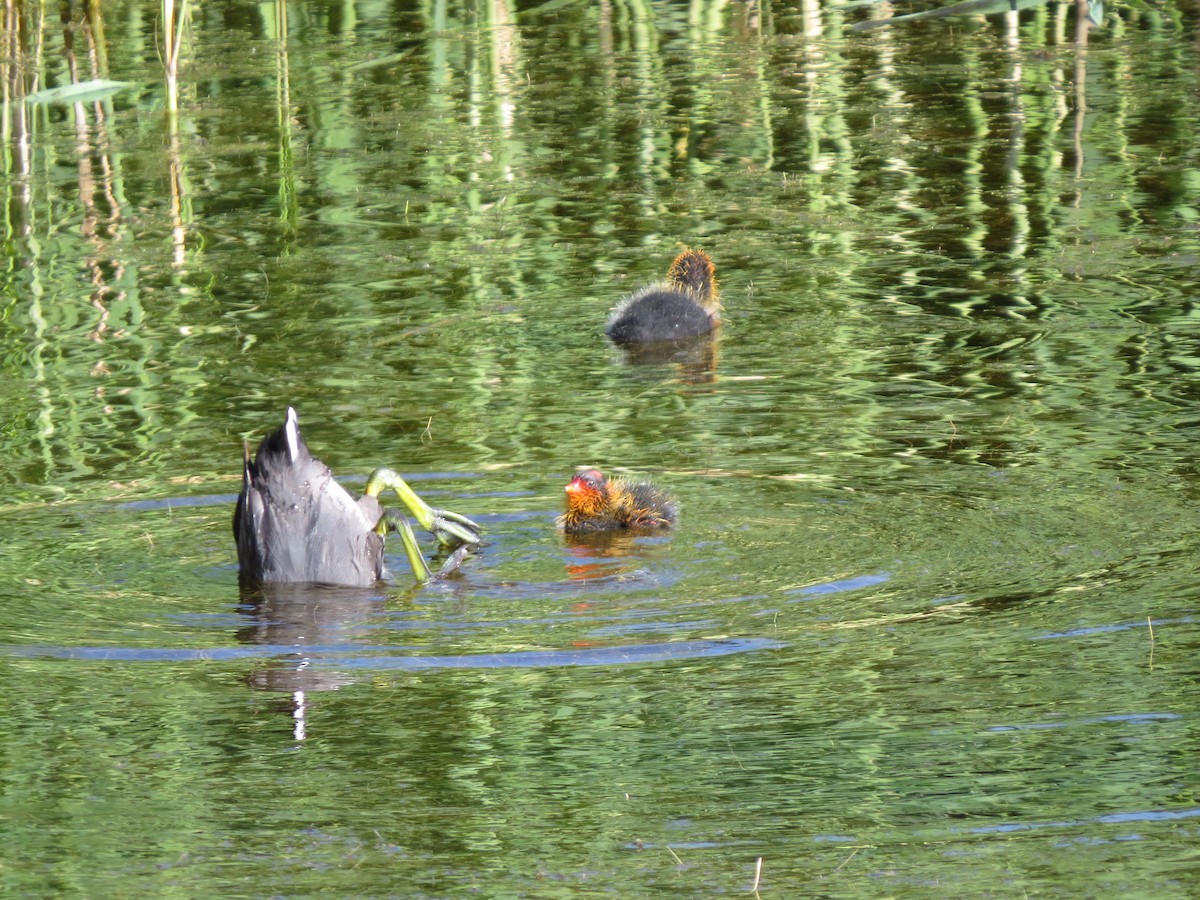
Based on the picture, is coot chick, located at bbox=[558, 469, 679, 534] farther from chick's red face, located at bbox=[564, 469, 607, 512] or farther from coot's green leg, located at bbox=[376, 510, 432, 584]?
coot's green leg, located at bbox=[376, 510, 432, 584]

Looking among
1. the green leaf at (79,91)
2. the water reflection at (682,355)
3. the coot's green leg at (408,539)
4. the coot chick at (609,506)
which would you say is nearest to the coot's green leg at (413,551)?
the coot's green leg at (408,539)

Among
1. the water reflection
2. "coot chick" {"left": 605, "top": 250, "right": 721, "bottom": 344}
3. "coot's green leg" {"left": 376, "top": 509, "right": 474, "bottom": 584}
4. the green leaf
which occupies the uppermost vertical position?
the green leaf

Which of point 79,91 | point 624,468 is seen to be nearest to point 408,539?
point 624,468

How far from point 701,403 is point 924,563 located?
202 centimetres

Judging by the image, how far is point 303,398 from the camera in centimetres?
768

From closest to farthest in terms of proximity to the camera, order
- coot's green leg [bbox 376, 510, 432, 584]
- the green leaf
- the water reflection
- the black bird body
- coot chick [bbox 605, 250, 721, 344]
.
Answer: the black bird body
coot's green leg [bbox 376, 510, 432, 584]
the green leaf
the water reflection
coot chick [bbox 605, 250, 721, 344]

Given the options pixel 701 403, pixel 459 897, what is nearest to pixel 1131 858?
pixel 459 897

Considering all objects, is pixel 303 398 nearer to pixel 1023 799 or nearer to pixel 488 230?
pixel 488 230

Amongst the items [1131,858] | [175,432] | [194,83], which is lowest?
[1131,858]

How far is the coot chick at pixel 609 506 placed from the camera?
20.3ft

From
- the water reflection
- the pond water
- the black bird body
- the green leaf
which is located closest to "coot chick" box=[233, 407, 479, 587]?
the black bird body

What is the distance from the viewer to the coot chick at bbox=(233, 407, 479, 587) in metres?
5.78

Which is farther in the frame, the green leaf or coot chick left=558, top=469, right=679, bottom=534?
the green leaf

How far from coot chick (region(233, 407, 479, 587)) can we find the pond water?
5.3 inches
